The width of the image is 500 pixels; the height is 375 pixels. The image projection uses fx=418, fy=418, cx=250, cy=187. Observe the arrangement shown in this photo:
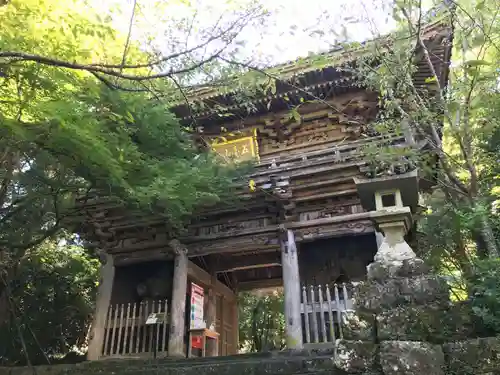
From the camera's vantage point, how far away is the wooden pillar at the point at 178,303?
832 cm

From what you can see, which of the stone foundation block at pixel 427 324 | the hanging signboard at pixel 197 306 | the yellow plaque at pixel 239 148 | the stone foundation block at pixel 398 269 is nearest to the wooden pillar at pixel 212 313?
the hanging signboard at pixel 197 306

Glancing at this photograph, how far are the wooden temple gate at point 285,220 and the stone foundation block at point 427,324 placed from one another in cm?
376

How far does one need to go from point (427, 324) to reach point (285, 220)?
522cm

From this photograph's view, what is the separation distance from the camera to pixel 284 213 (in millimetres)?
8570

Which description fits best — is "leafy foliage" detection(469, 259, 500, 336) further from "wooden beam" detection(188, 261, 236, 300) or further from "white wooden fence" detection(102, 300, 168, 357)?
"wooden beam" detection(188, 261, 236, 300)

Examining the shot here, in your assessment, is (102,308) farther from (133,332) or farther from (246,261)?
(246,261)

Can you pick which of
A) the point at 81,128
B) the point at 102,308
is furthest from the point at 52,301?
the point at 81,128

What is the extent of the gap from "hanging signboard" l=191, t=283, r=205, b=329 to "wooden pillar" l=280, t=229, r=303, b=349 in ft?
6.96

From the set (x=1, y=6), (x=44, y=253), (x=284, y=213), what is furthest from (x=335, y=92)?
(x=44, y=253)

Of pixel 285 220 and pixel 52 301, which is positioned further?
pixel 52 301

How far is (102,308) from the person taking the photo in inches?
359

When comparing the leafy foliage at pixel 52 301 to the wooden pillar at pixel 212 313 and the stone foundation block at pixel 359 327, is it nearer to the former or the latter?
the wooden pillar at pixel 212 313

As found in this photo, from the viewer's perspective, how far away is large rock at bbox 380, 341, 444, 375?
124 inches

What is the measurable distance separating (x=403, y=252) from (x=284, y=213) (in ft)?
15.3
